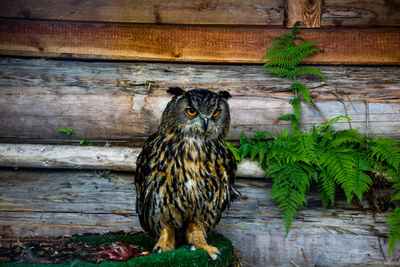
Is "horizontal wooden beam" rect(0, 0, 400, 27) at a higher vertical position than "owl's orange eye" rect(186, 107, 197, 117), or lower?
higher

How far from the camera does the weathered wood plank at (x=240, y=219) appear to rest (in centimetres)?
300

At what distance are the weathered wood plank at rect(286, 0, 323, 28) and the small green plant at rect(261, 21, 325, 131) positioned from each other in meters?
0.07

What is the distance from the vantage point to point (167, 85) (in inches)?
124

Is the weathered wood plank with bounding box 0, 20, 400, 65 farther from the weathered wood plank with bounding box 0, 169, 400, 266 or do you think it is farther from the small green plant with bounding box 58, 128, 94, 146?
the weathered wood plank with bounding box 0, 169, 400, 266

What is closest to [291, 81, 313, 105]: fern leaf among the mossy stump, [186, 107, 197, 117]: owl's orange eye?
[186, 107, 197, 117]: owl's orange eye

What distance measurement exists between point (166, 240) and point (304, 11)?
206 cm

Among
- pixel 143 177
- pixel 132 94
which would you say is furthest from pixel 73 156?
pixel 143 177

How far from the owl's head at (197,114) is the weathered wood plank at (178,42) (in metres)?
0.88

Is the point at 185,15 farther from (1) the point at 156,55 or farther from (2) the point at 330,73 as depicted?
(2) the point at 330,73

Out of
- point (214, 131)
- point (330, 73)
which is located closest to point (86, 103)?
point (214, 131)

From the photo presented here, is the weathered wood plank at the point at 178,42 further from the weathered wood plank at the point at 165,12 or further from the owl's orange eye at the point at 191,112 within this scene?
the owl's orange eye at the point at 191,112

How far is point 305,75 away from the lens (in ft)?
10.3

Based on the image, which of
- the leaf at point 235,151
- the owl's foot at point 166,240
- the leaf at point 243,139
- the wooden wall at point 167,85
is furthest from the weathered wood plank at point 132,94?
the owl's foot at point 166,240

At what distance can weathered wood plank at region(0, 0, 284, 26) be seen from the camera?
3.04 metres
